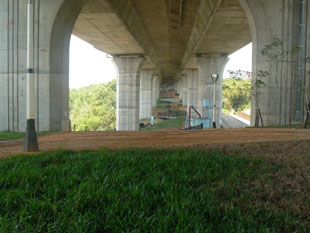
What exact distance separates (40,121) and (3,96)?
2175mm

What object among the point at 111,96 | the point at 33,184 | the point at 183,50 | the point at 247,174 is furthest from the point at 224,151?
the point at 111,96

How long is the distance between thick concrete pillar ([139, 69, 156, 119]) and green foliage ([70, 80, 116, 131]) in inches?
1440

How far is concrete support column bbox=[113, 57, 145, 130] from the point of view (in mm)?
36747

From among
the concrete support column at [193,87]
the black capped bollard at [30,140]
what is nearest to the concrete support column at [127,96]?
the concrete support column at [193,87]

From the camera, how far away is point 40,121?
13.4 m

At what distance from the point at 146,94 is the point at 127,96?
2241cm

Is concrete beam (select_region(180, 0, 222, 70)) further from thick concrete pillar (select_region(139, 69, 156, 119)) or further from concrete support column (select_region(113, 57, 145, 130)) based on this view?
thick concrete pillar (select_region(139, 69, 156, 119))

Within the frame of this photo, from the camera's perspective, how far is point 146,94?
59.6 meters

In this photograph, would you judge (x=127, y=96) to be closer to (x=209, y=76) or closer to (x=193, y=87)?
(x=209, y=76)

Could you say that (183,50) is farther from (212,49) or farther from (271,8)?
(271,8)

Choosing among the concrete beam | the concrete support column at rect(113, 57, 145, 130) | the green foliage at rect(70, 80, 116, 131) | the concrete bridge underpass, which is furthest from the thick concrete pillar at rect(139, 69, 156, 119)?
the concrete bridge underpass

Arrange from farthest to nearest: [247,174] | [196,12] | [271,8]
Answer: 1. [196,12]
2. [271,8]
3. [247,174]

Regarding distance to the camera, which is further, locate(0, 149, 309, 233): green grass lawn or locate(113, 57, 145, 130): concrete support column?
locate(113, 57, 145, 130): concrete support column

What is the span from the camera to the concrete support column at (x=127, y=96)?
121ft
